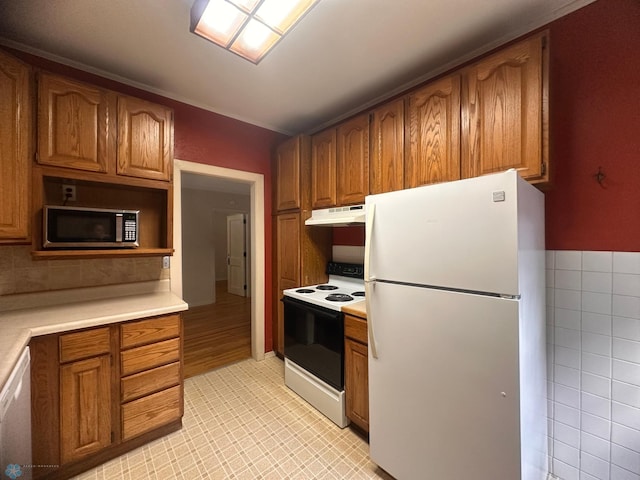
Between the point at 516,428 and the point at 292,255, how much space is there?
209 centimetres

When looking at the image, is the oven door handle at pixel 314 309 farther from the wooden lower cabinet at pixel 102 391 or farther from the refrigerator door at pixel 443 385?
the wooden lower cabinet at pixel 102 391

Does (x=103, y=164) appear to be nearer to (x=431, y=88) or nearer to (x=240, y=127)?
(x=240, y=127)

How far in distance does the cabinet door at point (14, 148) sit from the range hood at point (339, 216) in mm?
1916

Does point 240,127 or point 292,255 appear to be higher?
point 240,127

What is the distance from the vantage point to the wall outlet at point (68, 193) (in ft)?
6.04

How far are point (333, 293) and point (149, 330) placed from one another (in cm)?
141

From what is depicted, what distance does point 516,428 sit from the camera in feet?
3.33

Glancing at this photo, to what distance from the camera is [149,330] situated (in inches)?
66.3

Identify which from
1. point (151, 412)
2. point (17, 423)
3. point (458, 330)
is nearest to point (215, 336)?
point (151, 412)

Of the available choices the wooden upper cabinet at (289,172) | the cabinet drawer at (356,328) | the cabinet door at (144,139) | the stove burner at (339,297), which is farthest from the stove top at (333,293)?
the cabinet door at (144,139)

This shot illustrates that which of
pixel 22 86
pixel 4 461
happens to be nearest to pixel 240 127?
pixel 22 86

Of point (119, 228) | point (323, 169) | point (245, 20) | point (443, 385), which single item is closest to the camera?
point (443, 385)

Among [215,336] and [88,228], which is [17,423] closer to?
[88,228]

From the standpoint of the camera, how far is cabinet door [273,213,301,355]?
2663 millimetres
